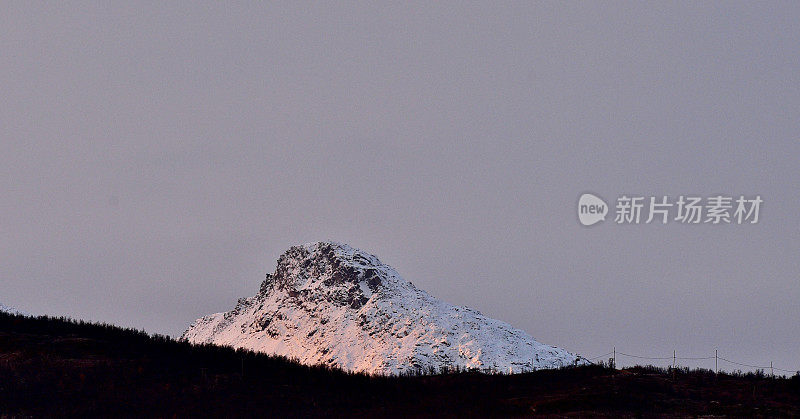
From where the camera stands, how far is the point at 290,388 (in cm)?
3303

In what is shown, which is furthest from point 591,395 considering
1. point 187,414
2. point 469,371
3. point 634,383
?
point 187,414

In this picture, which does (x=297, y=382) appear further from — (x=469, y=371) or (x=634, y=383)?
(x=634, y=383)

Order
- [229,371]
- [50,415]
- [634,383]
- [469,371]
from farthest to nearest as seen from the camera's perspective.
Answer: [469,371]
[229,371]
[634,383]
[50,415]

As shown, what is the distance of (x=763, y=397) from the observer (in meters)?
29.9

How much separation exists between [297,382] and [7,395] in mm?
10536

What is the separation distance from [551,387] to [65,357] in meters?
19.5

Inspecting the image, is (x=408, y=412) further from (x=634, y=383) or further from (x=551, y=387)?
(x=634, y=383)

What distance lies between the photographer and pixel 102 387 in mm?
31234

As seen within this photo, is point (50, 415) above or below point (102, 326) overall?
below

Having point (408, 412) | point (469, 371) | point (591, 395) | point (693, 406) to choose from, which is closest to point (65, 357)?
point (408, 412)

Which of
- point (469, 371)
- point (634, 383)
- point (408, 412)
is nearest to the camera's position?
point (408, 412)

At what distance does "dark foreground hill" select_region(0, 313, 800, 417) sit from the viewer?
95.7ft

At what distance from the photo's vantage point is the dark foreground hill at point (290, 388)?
95.7 feet

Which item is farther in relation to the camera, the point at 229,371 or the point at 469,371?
the point at 469,371
